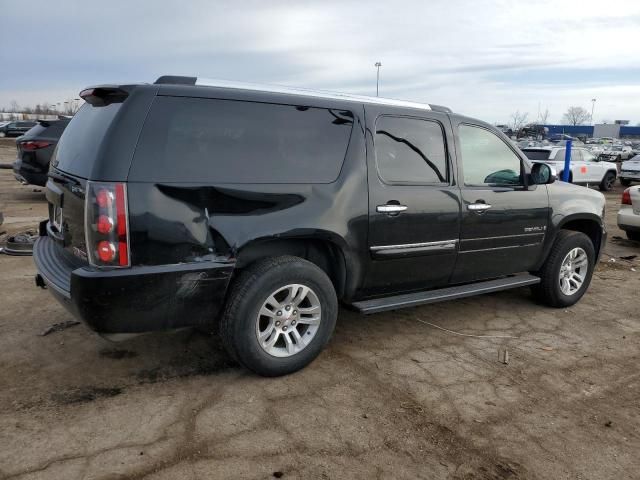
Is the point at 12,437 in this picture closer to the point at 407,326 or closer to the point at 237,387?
the point at 237,387

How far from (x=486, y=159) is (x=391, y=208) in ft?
4.25

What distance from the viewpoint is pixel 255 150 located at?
3.54 metres

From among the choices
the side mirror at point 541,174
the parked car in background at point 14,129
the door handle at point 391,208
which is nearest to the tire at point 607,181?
the side mirror at point 541,174

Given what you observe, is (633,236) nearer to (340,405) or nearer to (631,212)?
(631,212)

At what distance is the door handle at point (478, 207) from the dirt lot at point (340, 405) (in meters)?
1.08

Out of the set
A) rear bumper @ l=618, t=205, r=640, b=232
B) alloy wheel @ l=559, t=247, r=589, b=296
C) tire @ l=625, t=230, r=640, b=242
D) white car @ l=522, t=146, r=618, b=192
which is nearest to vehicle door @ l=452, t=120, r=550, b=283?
alloy wheel @ l=559, t=247, r=589, b=296

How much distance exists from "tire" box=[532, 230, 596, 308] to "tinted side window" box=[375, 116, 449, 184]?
5.55ft

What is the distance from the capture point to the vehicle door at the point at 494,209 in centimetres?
459

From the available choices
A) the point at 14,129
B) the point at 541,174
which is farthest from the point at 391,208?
the point at 14,129

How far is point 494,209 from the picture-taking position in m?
4.71

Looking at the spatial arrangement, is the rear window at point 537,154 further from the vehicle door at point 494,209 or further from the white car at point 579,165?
the vehicle door at point 494,209

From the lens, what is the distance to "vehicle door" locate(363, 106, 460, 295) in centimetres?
405

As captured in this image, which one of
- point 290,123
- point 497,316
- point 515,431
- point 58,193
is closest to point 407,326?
point 497,316

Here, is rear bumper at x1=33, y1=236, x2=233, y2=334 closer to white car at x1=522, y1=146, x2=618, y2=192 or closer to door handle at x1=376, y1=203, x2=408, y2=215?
door handle at x1=376, y1=203, x2=408, y2=215
